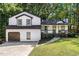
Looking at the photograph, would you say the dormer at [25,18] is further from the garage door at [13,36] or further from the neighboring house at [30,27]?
the garage door at [13,36]

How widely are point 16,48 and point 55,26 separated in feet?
1.56

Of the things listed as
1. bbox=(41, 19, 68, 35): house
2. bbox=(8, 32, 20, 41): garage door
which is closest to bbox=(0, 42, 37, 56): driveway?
bbox=(8, 32, 20, 41): garage door

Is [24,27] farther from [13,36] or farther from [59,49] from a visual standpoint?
[59,49]

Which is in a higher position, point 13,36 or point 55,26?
point 55,26

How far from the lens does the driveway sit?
5.29 metres

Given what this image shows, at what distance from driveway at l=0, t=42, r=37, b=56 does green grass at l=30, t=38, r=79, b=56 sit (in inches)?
2.6

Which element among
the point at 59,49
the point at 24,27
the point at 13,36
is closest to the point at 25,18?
the point at 24,27

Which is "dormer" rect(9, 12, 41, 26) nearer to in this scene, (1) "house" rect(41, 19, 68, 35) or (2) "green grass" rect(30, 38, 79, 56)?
(1) "house" rect(41, 19, 68, 35)

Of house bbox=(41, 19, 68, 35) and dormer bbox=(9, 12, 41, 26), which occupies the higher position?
dormer bbox=(9, 12, 41, 26)

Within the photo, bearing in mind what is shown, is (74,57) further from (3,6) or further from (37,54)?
(3,6)

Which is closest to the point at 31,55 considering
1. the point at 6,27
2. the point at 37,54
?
the point at 37,54

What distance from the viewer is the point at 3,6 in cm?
529

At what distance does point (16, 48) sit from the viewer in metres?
5.33

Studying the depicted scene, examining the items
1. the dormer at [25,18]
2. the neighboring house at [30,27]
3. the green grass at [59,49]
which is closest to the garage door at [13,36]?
the neighboring house at [30,27]
